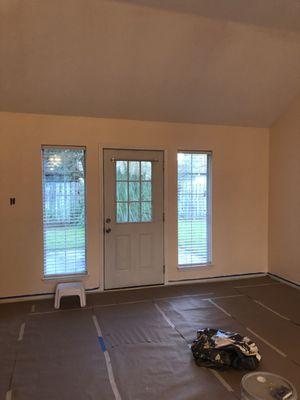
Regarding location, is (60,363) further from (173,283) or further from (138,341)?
(173,283)

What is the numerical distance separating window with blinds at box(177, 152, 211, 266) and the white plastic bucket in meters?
3.06

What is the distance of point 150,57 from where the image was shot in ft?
12.0

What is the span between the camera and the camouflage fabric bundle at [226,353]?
261 cm

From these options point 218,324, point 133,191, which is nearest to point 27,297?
point 133,191

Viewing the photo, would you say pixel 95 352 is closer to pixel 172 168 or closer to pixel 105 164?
pixel 105 164

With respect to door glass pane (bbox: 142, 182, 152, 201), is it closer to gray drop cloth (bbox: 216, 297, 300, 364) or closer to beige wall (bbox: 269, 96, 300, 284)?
gray drop cloth (bbox: 216, 297, 300, 364)

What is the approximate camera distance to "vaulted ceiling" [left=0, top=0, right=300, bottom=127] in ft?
10.1

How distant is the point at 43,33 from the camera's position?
320 centimetres

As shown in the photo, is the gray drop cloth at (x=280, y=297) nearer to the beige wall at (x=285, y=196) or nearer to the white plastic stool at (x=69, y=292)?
the beige wall at (x=285, y=196)

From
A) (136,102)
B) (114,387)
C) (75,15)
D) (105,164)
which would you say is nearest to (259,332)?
(114,387)

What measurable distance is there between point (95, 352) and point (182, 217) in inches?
98.9

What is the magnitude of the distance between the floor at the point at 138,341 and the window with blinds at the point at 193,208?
528mm

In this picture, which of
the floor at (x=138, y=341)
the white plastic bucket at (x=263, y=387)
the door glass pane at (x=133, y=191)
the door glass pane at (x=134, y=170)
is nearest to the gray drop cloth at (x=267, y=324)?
the floor at (x=138, y=341)

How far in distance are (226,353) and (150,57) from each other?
3090 mm
